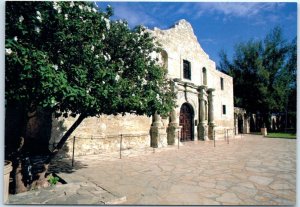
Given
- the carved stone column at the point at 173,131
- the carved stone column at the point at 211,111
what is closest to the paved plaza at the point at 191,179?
the carved stone column at the point at 173,131

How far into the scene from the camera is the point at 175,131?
1138 centimetres

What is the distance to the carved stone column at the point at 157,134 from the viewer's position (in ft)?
34.6

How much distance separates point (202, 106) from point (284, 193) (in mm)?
10053

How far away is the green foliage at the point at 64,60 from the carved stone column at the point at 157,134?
6.03 m

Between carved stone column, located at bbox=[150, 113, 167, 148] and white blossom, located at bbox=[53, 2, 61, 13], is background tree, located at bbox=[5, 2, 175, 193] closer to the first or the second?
white blossom, located at bbox=[53, 2, 61, 13]

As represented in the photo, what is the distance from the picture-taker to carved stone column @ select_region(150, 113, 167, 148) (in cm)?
1053

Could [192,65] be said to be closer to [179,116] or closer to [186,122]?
[179,116]

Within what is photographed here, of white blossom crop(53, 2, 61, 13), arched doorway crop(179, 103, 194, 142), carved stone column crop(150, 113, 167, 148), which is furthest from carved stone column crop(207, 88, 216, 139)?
white blossom crop(53, 2, 61, 13)

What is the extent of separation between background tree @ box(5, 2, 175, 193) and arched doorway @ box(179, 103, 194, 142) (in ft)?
27.8

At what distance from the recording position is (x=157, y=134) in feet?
34.5

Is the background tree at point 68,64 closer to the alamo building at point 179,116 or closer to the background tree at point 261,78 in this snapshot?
the alamo building at point 179,116

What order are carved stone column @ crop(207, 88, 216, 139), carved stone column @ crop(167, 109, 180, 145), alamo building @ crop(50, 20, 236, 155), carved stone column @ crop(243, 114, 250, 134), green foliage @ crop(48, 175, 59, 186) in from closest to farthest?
green foliage @ crop(48, 175, 59, 186) < alamo building @ crop(50, 20, 236, 155) < carved stone column @ crop(167, 109, 180, 145) < carved stone column @ crop(207, 88, 216, 139) < carved stone column @ crop(243, 114, 250, 134)

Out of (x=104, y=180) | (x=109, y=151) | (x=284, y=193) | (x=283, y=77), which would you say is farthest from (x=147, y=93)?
(x=283, y=77)

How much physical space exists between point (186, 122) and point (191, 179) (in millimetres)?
8434
